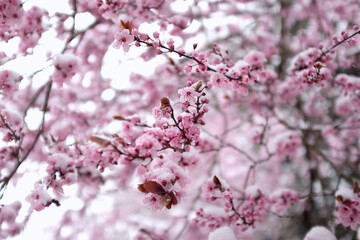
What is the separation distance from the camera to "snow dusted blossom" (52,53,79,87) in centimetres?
193

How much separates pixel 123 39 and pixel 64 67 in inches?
23.2

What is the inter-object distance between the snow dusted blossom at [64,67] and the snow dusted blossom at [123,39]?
469 millimetres

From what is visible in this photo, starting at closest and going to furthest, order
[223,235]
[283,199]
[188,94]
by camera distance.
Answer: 1. [188,94]
2. [223,235]
3. [283,199]

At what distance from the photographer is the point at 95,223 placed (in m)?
6.10

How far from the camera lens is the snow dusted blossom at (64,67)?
193 cm

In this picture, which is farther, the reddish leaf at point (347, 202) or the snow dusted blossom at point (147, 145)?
the reddish leaf at point (347, 202)

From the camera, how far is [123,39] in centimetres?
162

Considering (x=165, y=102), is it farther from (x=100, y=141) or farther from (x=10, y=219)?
(x=10, y=219)

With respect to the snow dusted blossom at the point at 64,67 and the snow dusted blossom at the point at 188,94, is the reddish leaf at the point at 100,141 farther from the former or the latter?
the snow dusted blossom at the point at 64,67

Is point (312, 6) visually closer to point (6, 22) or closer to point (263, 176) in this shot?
point (263, 176)

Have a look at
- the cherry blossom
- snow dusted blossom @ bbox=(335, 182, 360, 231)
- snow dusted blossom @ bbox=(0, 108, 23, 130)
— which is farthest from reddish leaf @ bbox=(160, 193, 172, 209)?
snow dusted blossom @ bbox=(0, 108, 23, 130)

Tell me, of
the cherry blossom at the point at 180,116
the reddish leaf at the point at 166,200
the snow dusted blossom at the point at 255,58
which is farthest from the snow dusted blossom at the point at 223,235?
the snow dusted blossom at the point at 255,58

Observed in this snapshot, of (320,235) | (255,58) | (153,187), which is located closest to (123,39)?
(153,187)

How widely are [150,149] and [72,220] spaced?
3961mm
